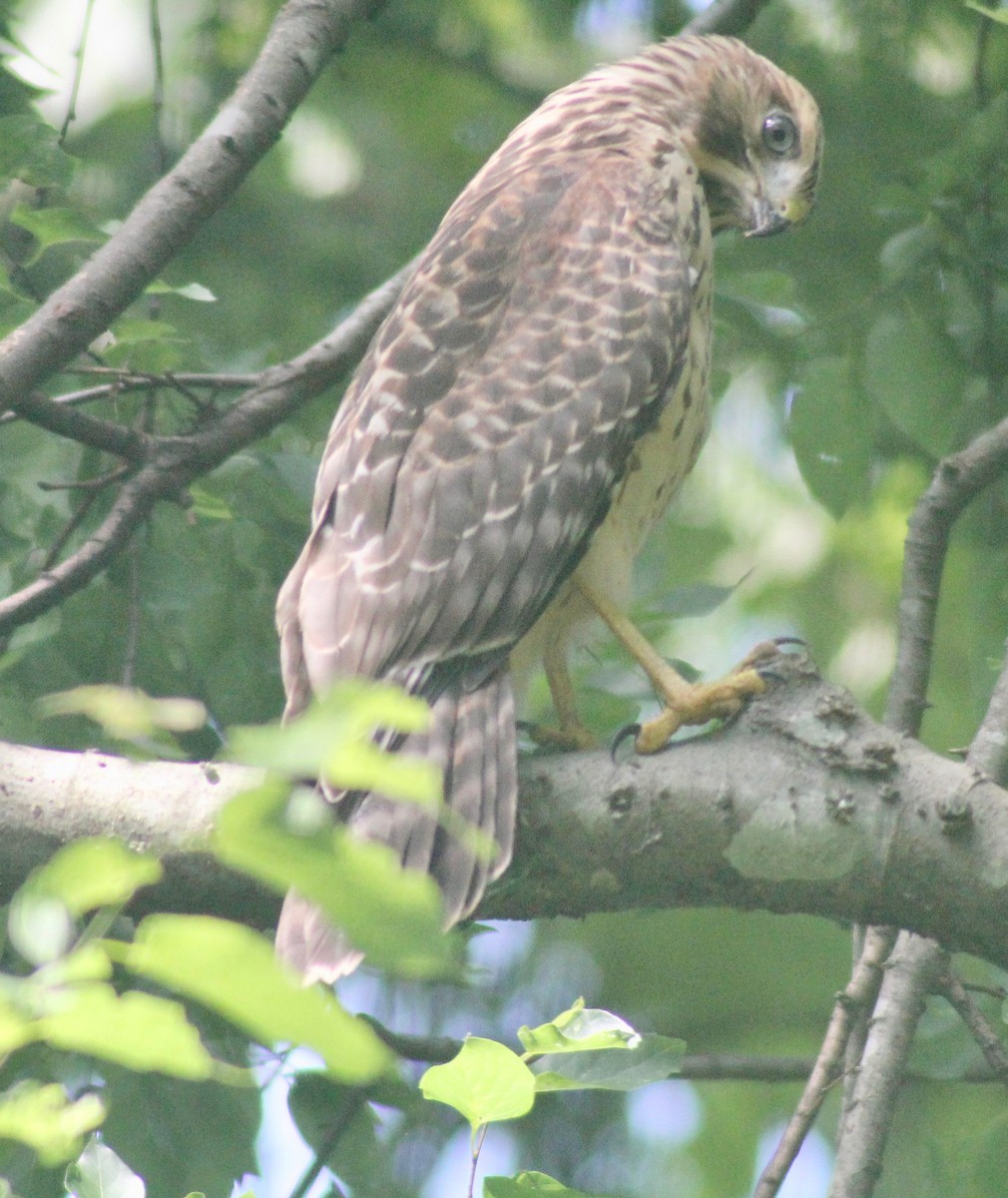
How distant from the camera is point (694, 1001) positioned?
15.1 ft

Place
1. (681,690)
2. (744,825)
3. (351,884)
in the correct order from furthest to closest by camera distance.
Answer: (681,690) < (744,825) < (351,884)

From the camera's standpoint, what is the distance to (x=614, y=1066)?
1578 mm

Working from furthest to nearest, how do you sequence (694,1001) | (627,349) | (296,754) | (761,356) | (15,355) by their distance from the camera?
(694,1001) → (761,356) → (627,349) → (15,355) → (296,754)

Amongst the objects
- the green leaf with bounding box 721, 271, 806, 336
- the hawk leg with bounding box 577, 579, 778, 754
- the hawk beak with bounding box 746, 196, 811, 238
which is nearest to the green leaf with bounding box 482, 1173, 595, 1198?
the hawk leg with bounding box 577, 579, 778, 754

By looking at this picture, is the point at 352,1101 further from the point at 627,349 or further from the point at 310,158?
the point at 310,158

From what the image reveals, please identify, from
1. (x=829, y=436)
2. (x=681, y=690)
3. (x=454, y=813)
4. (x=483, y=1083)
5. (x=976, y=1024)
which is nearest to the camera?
(x=483, y=1083)

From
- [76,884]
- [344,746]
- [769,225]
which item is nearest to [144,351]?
[769,225]

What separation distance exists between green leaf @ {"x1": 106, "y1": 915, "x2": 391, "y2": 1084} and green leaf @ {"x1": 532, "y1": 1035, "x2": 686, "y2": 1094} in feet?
2.44

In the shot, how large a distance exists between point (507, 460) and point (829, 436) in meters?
0.62

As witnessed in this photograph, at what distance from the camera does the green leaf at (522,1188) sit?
142 cm

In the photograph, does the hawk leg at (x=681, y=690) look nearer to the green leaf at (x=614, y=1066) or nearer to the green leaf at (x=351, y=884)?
the green leaf at (x=614, y=1066)

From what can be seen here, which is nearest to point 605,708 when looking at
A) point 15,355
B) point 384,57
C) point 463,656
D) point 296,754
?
point 463,656

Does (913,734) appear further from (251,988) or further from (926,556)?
(251,988)

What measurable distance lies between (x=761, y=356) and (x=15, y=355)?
1.66 meters
